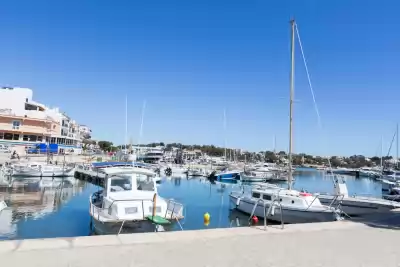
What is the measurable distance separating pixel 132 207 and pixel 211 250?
284 inches

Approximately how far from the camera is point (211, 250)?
8625mm

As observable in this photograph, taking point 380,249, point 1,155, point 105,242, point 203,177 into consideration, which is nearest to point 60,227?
point 105,242

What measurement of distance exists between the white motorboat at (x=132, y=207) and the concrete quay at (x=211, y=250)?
183 inches

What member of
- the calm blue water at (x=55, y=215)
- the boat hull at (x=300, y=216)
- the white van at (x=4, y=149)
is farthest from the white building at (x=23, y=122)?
the boat hull at (x=300, y=216)

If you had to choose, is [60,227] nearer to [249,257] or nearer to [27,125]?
[249,257]

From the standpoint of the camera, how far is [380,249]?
9328 mm

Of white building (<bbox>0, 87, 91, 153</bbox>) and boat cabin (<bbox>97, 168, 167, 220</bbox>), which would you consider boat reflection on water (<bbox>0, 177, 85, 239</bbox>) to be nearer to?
boat cabin (<bbox>97, 168, 167, 220</bbox>)

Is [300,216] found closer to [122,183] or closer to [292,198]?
[292,198]

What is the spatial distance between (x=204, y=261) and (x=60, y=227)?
567 inches

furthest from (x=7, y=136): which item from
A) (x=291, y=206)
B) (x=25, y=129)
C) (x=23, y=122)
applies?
(x=291, y=206)

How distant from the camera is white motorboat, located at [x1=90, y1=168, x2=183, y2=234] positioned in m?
14.7

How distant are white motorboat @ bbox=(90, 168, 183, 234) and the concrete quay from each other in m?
4.64

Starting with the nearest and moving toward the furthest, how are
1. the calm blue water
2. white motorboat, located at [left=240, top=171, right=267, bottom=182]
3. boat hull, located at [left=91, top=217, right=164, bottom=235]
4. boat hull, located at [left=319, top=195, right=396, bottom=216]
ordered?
boat hull, located at [left=91, top=217, right=164, bottom=235] < the calm blue water < boat hull, located at [left=319, top=195, right=396, bottom=216] < white motorboat, located at [left=240, top=171, right=267, bottom=182]

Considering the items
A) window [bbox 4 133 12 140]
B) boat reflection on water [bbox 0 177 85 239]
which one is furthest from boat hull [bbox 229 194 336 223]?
window [bbox 4 133 12 140]
